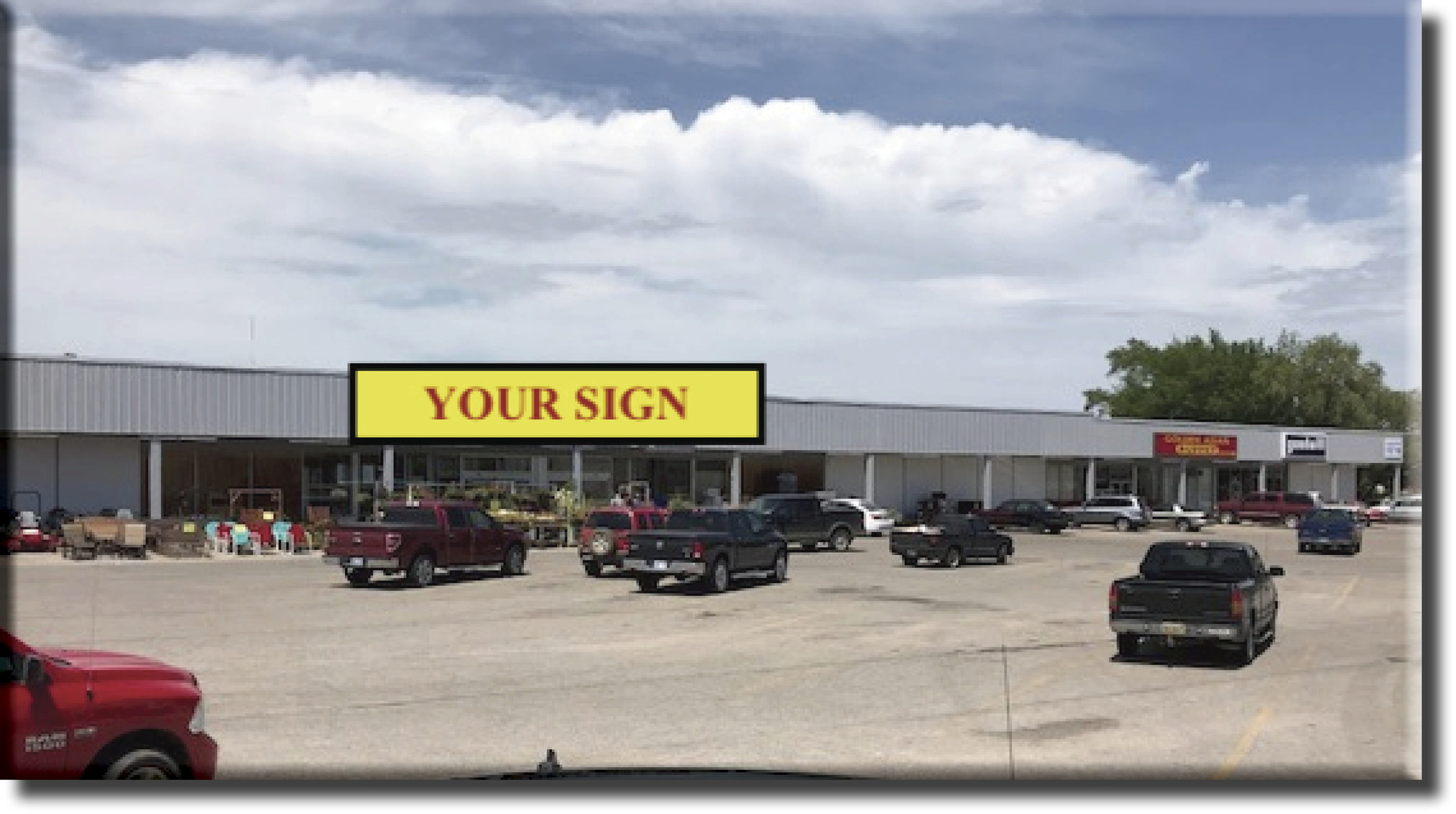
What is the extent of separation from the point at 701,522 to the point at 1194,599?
13186 mm

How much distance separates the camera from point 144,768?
8.65m

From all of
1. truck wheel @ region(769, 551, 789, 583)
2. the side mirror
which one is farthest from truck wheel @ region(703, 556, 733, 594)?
the side mirror

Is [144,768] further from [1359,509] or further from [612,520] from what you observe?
[1359,509]

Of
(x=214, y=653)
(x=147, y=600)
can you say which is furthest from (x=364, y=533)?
(x=214, y=653)

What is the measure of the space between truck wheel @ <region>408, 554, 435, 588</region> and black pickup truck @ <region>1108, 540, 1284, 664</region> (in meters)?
15.5

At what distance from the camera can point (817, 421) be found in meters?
54.0

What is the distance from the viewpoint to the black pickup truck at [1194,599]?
1738 cm

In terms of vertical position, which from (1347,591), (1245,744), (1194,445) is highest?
(1194,445)

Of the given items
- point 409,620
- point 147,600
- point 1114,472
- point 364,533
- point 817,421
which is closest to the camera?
point 409,620

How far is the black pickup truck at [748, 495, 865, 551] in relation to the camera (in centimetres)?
4222

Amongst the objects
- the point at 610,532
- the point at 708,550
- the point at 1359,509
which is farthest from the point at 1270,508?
the point at 708,550

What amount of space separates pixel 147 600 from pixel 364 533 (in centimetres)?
456

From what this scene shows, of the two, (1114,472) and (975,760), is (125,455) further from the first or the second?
(1114,472)

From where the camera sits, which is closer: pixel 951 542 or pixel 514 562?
pixel 514 562
